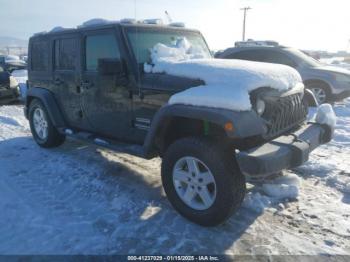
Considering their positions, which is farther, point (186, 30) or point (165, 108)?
point (186, 30)

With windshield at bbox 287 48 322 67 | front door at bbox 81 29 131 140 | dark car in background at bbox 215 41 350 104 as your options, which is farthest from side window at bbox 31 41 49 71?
windshield at bbox 287 48 322 67

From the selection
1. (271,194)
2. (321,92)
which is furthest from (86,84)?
(321,92)

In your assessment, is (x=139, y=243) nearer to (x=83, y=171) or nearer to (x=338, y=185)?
(x=83, y=171)

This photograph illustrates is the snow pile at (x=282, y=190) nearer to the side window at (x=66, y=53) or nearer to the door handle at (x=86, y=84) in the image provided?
the door handle at (x=86, y=84)

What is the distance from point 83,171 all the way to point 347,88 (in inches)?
288

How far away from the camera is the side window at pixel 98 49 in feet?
13.5

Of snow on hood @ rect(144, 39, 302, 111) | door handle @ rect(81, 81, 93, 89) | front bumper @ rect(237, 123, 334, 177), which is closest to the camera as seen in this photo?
front bumper @ rect(237, 123, 334, 177)

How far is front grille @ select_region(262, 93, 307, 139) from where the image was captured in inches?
123

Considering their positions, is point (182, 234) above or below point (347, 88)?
below

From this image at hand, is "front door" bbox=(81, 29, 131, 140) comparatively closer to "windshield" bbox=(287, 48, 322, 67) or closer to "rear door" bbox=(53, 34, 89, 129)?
"rear door" bbox=(53, 34, 89, 129)

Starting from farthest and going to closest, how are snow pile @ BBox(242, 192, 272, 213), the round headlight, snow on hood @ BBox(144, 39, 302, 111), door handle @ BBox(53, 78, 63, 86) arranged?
door handle @ BBox(53, 78, 63, 86), snow pile @ BBox(242, 192, 272, 213), the round headlight, snow on hood @ BBox(144, 39, 302, 111)

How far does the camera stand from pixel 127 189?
13.2 ft

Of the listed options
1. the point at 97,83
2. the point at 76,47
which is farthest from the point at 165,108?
the point at 76,47

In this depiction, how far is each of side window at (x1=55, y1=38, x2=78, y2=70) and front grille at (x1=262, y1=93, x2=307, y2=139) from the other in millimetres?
3015
